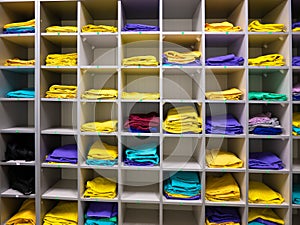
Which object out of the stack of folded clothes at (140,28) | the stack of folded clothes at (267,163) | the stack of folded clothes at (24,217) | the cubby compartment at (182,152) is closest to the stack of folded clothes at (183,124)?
the cubby compartment at (182,152)

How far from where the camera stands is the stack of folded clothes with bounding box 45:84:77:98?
6.59ft

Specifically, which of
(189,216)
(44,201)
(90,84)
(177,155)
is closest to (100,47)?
(90,84)

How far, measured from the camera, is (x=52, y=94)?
202cm

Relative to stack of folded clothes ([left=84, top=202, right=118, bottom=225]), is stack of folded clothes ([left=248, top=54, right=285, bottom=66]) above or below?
above

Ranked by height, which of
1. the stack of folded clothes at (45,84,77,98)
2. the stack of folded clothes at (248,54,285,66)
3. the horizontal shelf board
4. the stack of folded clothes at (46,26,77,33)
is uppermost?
the stack of folded clothes at (46,26,77,33)

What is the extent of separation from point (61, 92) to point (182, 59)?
1050 mm

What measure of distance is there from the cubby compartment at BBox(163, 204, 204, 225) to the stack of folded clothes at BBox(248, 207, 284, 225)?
413 millimetres

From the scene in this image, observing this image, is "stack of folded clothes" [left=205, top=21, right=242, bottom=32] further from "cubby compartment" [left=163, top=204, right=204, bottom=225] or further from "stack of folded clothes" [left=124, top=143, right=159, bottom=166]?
"cubby compartment" [left=163, top=204, right=204, bottom=225]

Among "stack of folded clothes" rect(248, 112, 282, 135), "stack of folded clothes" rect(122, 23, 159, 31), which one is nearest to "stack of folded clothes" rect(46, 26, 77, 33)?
"stack of folded clothes" rect(122, 23, 159, 31)

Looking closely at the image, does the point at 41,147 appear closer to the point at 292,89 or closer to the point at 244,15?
the point at 244,15

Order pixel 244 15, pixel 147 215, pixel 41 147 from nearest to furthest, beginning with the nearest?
pixel 244 15 → pixel 41 147 → pixel 147 215

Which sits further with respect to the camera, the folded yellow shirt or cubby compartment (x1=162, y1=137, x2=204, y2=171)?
cubby compartment (x1=162, y1=137, x2=204, y2=171)

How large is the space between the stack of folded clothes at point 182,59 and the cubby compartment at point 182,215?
118cm

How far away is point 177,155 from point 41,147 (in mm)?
1219
